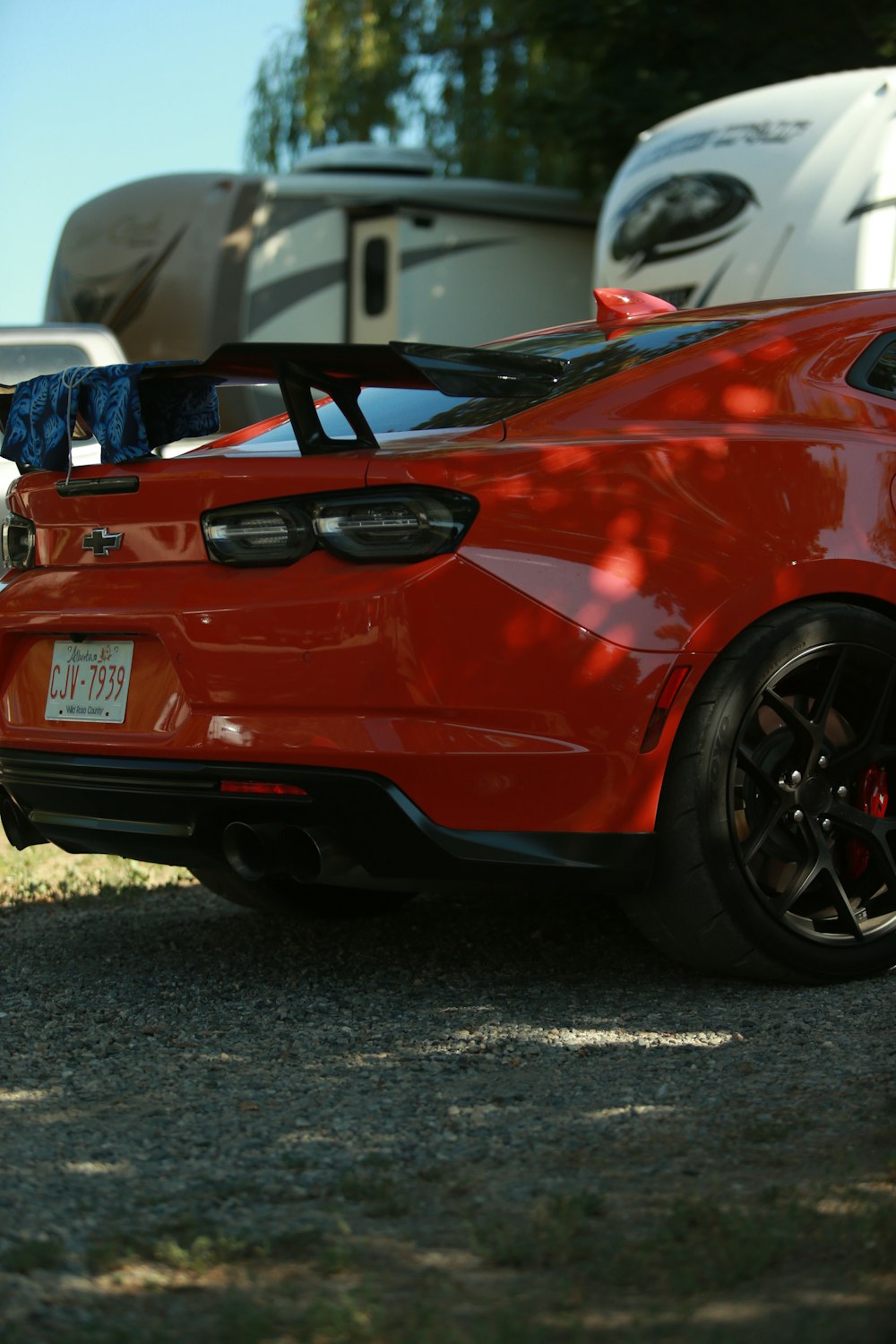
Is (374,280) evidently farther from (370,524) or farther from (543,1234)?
(543,1234)

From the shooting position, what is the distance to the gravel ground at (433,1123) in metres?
2.22

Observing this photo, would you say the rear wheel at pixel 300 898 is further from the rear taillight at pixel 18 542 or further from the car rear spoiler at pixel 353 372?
the car rear spoiler at pixel 353 372

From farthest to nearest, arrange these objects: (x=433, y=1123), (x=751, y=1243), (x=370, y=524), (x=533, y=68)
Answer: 1. (x=533, y=68)
2. (x=370, y=524)
3. (x=433, y=1123)
4. (x=751, y=1243)

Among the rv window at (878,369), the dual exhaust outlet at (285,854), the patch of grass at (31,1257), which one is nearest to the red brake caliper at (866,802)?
the rv window at (878,369)

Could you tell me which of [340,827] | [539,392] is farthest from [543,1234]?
[539,392]

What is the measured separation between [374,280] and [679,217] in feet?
12.6

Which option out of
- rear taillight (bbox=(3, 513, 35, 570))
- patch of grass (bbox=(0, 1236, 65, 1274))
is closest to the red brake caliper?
rear taillight (bbox=(3, 513, 35, 570))

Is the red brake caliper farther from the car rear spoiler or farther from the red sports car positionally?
the car rear spoiler

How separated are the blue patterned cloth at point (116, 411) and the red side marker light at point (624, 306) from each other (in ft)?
4.23

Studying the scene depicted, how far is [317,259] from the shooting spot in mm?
13820

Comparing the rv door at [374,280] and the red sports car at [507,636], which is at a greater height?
the rv door at [374,280]

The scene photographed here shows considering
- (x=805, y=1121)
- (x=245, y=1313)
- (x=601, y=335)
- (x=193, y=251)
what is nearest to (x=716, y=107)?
(x=193, y=251)

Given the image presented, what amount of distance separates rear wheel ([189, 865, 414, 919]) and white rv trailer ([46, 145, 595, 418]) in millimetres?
8879

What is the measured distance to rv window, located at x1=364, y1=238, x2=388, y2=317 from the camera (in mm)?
13859
